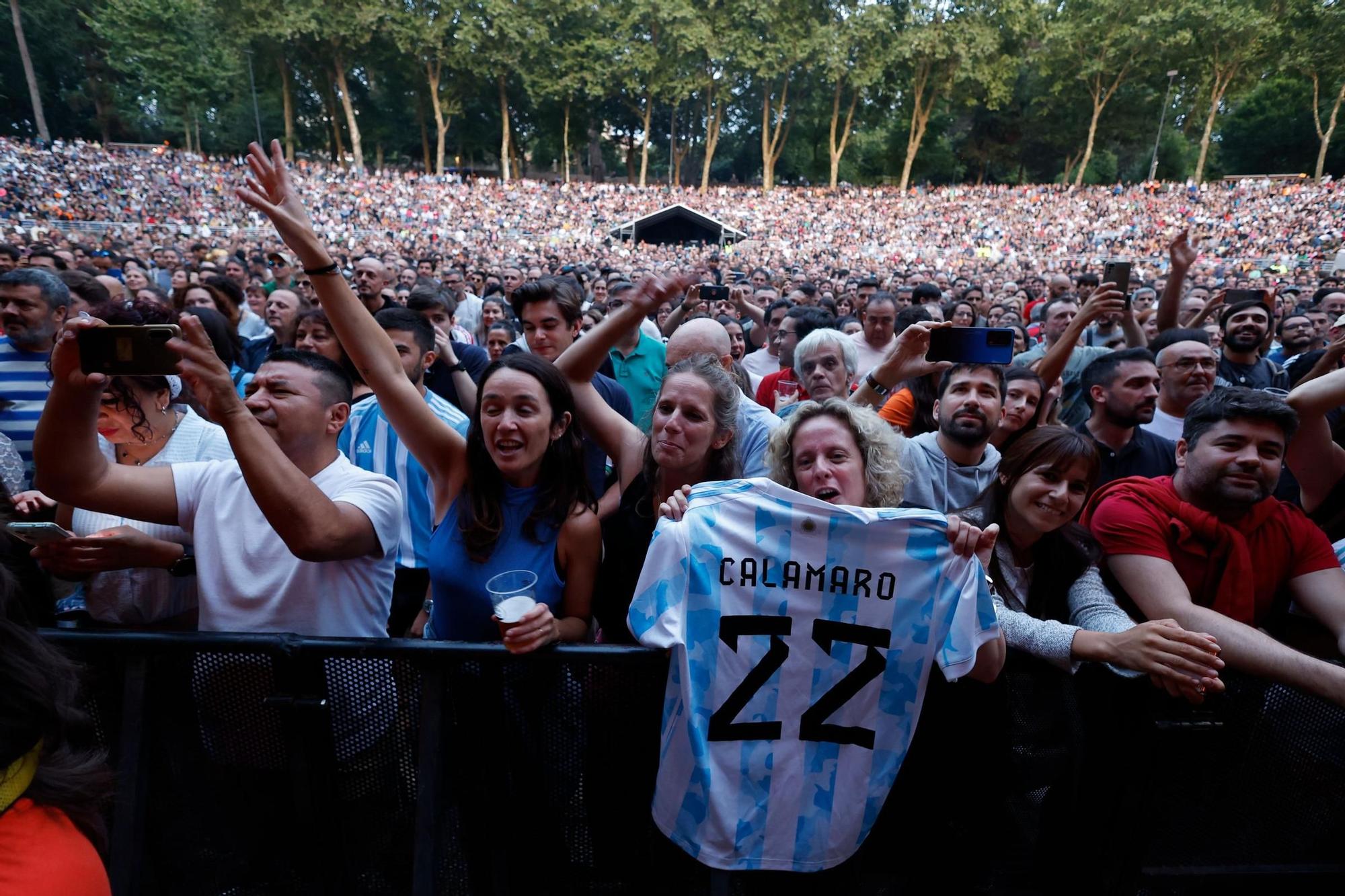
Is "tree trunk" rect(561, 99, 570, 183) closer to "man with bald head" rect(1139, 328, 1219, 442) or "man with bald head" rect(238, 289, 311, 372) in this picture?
"man with bald head" rect(238, 289, 311, 372)

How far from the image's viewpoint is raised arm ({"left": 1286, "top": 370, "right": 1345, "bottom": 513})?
2.64 m

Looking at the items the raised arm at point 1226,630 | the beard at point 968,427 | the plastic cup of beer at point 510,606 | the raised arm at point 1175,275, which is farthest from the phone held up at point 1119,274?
the plastic cup of beer at point 510,606

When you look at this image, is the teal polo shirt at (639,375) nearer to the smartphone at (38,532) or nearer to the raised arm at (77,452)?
the raised arm at (77,452)

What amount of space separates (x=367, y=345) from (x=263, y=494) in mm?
735

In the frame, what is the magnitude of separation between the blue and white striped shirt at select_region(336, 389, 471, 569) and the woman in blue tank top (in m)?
0.70

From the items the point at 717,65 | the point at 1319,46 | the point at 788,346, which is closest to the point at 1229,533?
the point at 788,346

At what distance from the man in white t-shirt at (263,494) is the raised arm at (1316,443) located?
3.31 metres

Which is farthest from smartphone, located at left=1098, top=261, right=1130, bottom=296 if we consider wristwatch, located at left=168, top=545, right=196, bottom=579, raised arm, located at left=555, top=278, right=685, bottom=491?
wristwatch, located at left=168, top=545, right=196, bottom=579

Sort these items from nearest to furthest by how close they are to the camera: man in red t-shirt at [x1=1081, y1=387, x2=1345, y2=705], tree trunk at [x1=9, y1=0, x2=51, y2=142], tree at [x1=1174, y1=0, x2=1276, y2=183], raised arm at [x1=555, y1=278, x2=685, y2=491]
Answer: man in red t-shirt at [x1=1081, y1=387, x2=1345, y2=705]
raised arm at [x1=555, y1=278, x2=685, y2=491]
tree trunk at [x1=9, y1=0, x2=51, y2=142]
tree at [x1=1174, y1=0, x2=1276, y2=183]

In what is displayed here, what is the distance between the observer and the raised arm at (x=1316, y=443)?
8.66 ft

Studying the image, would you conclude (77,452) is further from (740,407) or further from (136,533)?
(740,407)

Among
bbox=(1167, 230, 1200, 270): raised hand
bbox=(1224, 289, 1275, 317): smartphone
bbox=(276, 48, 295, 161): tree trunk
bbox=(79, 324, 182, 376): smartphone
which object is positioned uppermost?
bbox=(276, 48, 295, 161): tree trunk

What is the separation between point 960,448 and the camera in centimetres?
312

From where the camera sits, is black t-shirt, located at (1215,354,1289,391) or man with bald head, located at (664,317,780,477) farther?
black t-shirt, located at (1215,354,1289,391)
